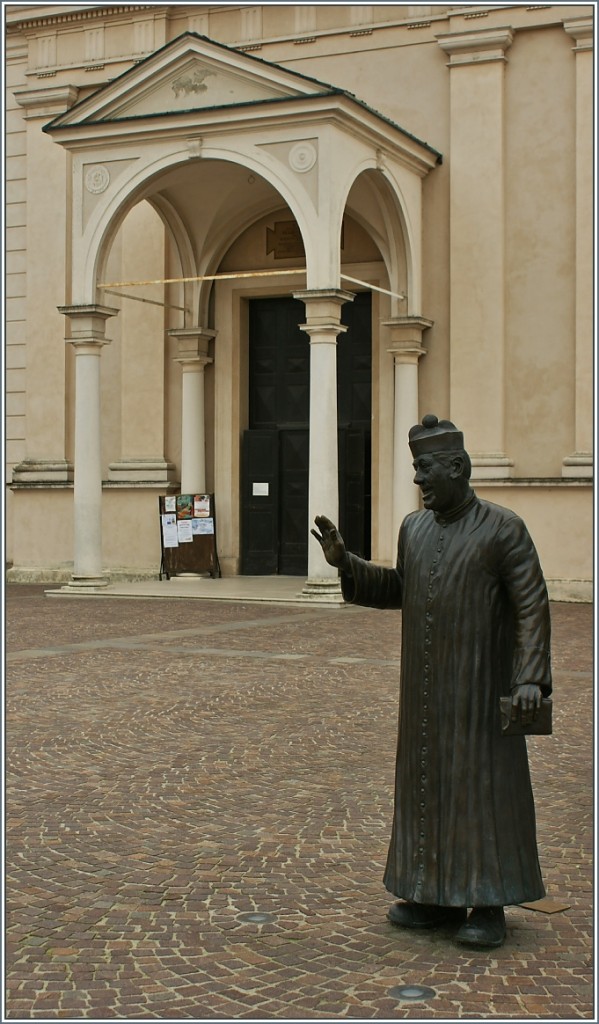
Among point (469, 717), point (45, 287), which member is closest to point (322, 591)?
point (45, 287)

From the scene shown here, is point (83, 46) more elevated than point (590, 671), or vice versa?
point (83, 46)

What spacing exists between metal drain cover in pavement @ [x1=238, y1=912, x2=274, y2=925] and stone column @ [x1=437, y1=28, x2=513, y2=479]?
13823 millimetres

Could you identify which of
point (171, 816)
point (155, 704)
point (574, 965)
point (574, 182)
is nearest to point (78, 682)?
point (155, 704)

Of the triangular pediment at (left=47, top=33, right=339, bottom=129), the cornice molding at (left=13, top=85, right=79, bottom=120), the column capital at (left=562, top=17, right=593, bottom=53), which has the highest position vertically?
the cornice molding at (left=13, top=85, right=79, bottom=120)

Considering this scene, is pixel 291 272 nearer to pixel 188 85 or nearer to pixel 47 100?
pixel 188 85

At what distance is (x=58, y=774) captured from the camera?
6930mm

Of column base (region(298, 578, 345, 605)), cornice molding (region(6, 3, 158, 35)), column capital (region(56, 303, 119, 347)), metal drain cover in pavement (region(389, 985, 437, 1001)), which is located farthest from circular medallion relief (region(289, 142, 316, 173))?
metal drain cover in pavement (region(389, 985, 437, 1001))

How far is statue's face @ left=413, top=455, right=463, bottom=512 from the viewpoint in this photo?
4465 mm

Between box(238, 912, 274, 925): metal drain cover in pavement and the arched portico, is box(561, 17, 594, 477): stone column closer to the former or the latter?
the arched portico

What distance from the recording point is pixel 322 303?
16062 millimetres

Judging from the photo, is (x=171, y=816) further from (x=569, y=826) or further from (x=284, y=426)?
(x=284, y=426)

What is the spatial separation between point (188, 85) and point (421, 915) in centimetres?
1446

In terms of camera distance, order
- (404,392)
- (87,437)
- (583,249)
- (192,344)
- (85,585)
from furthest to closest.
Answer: (192,344), (404,392), (85,585), (87,437), (583,249)

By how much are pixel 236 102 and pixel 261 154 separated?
791mm
